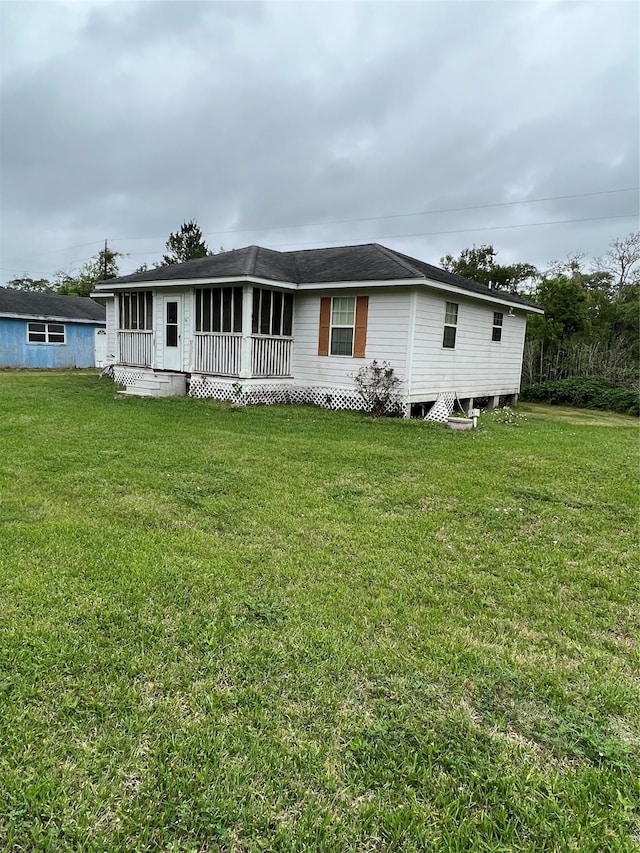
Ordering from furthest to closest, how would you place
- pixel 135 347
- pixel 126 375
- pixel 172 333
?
pixel 126 375
pixel 135 347
pixel 172 333

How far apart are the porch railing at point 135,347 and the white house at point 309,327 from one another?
0.08 meters

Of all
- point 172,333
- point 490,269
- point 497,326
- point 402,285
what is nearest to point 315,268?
point 402,285

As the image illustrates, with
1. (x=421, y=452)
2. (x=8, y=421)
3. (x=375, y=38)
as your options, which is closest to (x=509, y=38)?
(x=375, y=38)

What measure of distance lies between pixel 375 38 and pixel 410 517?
532 inches

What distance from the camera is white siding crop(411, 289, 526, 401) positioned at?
1111 cm

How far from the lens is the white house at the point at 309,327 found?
10945 mm

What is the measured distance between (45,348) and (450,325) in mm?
18804

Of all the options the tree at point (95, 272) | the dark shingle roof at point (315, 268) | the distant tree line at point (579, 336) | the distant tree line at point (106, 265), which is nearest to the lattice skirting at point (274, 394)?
the dark shingle roof at point (315, 268)

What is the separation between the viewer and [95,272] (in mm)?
42875

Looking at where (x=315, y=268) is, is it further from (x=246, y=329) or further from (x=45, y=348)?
(x=45, y=348)

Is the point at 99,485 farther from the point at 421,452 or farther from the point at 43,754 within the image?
the point at 421,452

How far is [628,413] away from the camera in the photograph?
49.5 feet

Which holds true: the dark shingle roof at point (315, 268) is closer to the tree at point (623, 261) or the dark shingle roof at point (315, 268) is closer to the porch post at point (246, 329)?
the porch post at point (246, 329)

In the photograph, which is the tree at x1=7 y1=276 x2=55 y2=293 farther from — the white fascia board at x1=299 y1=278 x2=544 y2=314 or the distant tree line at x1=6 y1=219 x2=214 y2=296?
the white fascia board at x1=299 y1=278 x2=544 y2=314
